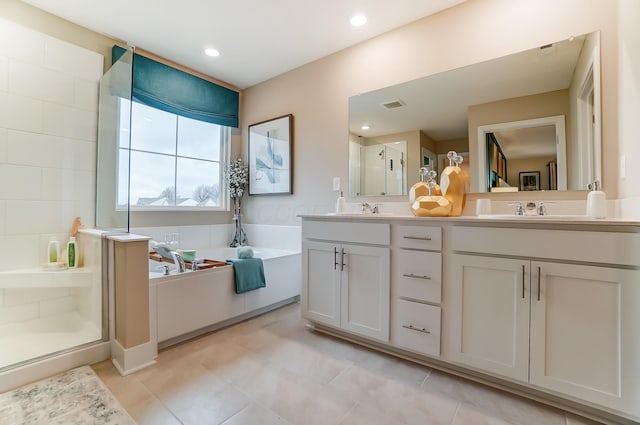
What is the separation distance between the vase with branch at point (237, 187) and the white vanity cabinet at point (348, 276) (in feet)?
4.82

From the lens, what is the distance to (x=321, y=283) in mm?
2242

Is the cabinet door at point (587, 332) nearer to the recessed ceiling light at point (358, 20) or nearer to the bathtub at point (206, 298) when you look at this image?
the bathtub at point (206, 298)

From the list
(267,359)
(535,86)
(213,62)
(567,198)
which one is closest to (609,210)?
(567,198)

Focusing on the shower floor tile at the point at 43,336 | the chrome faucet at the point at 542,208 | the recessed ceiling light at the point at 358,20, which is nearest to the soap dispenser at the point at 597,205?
the chrome faucet at the point at 542,208

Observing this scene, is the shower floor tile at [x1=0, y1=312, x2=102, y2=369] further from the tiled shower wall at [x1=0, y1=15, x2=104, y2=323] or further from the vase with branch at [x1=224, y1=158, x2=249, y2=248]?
the vase with branch at [x1=224, y1=158, x2=249, y2=248]

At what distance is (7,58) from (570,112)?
3800 millimetres

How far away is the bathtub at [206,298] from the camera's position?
6.61ft

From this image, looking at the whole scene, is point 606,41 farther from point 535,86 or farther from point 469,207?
point 469,207

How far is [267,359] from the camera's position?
1.91 m

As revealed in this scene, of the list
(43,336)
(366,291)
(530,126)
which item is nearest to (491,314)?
(366,291)

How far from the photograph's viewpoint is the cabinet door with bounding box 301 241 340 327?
2154 mm

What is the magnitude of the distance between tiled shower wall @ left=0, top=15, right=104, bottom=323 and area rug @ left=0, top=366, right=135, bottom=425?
2.80 ft

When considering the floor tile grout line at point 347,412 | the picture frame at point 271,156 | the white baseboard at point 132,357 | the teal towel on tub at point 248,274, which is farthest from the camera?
the picture frame at point 271,156

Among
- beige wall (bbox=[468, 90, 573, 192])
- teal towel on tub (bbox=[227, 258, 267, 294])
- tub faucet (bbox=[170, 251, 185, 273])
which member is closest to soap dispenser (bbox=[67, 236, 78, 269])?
tub faucet (bbox=[170, 251, 185, 273])
